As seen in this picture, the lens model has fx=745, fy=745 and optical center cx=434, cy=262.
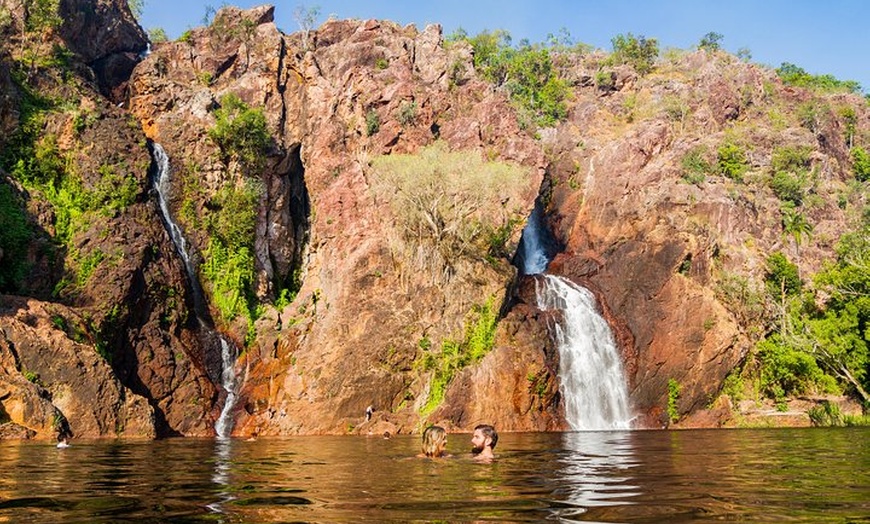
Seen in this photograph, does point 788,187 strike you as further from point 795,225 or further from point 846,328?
point 846,328

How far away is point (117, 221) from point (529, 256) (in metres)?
31.5

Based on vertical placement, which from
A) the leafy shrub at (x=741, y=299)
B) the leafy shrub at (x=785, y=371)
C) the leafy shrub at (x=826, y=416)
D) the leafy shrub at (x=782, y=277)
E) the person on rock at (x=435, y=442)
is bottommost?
the leafy shrub at (x=826, y=416)

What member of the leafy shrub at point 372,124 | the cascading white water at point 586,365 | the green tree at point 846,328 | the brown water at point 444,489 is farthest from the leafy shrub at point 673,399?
the brown water at point 444,489

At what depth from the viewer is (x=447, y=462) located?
1580 centimetres

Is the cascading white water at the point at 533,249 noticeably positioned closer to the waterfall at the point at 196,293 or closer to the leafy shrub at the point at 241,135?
the leafy shrub at the point at 241,135

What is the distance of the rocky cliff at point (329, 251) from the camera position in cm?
3891

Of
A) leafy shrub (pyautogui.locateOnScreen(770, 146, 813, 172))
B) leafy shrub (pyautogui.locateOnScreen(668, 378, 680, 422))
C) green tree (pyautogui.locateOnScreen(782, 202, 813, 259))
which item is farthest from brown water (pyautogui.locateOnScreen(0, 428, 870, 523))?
leafy shrub (pyautogui.locateOnScreen(770, 146, 813, 172))

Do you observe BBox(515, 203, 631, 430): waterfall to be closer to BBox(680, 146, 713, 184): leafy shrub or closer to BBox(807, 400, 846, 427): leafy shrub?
BBox(807, 400, 846, 427): leafy shrub

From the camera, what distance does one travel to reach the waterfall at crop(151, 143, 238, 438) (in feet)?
133

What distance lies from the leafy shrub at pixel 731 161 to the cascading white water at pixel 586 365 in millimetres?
28364

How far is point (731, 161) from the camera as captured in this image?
70.6 m

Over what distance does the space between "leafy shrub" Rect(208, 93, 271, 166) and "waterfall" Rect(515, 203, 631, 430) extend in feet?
70.9

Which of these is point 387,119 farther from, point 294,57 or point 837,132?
point 837,132

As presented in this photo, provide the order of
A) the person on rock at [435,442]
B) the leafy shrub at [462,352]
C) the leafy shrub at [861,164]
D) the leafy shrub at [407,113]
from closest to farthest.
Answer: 1. the person on rock at [435,442]
2. the leafy shrub at [462,352]
3. the leafy shrub at [407,113]
4. the leafy shrub at [861,164]
